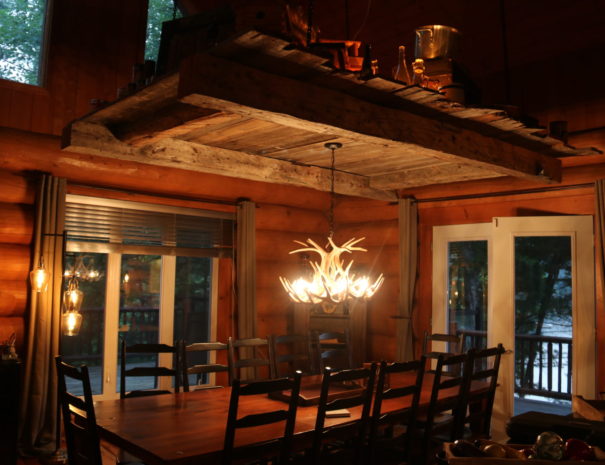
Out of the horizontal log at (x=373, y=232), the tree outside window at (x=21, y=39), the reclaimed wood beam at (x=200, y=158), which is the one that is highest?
the tree outside window at (x=21, y=39)

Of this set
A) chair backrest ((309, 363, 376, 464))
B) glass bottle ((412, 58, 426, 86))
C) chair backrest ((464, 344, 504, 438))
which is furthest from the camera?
chair backrest ((464, 344, 504, 438))

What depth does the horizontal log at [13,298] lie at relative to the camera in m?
4.60

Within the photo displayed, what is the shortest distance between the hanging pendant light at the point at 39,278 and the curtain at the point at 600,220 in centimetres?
444

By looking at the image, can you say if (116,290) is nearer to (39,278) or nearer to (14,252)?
(39,278)

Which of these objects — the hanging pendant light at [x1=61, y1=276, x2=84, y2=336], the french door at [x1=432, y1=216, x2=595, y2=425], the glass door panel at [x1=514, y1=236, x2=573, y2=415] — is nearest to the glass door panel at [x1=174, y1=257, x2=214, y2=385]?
the hanging pendant light at [x1=61, y1=276, x2=84, y2=336]

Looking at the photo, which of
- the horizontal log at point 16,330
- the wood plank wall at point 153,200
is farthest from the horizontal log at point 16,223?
the horizontal log at point 16,330

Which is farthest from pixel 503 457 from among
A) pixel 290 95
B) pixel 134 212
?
pixel 134 212

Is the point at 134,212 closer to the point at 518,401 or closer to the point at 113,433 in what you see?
the point at 113,433

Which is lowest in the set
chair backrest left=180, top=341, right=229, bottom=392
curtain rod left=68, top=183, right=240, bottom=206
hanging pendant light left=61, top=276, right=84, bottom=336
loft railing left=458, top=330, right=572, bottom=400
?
loft railing left=458, top=330, right=572, bottom=400

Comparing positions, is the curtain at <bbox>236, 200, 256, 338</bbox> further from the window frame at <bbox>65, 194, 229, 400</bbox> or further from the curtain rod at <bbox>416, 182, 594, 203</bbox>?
the curtain rod at <bbox>416, 182, 594, 203</bbox>

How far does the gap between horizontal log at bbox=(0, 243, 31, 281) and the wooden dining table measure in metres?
1.74

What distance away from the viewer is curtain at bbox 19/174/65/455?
14.9 feet

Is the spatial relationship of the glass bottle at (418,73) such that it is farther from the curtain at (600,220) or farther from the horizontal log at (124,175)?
the horizontal log at (124,175)

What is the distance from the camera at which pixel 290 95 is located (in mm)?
2850
